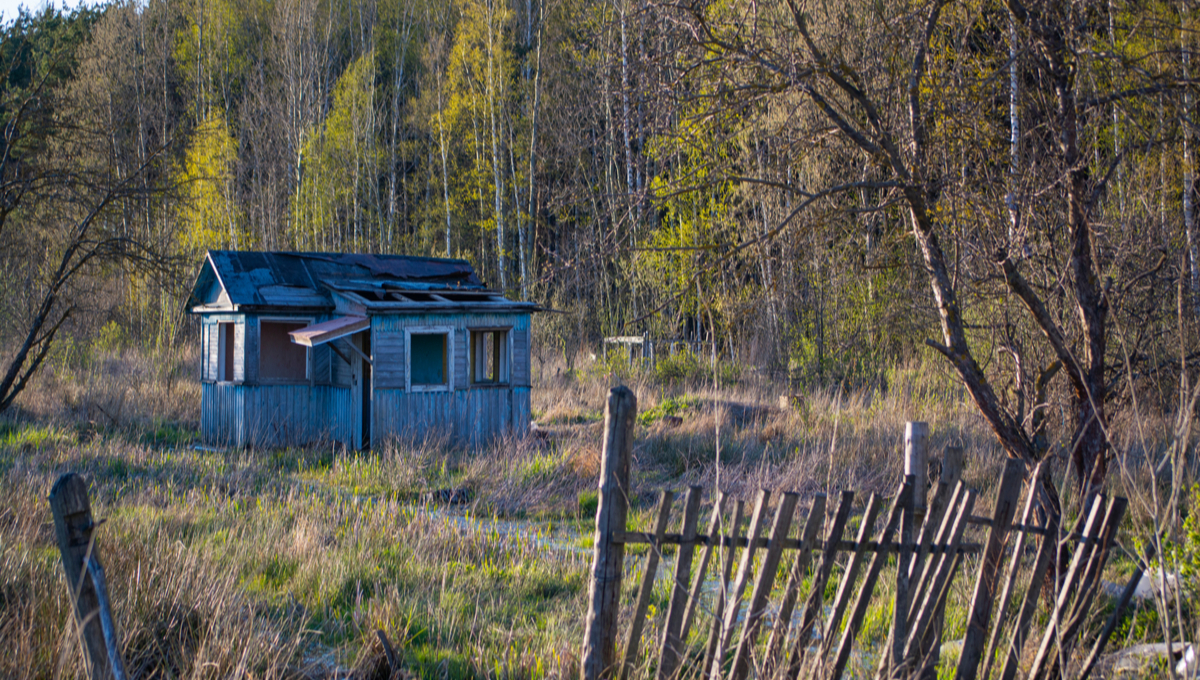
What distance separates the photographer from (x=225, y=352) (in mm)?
15031

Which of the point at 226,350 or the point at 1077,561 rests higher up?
the point at 226,350

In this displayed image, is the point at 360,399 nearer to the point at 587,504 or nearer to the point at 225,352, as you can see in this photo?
the point at 225,352

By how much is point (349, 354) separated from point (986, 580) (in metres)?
11.7

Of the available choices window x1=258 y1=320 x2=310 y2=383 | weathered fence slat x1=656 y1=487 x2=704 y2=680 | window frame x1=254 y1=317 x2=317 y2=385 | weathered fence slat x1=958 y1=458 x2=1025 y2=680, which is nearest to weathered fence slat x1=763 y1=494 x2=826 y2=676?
weathered fence slat x1=656 y1=487 x2=704 y2=680

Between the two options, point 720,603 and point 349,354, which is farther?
point 349,354

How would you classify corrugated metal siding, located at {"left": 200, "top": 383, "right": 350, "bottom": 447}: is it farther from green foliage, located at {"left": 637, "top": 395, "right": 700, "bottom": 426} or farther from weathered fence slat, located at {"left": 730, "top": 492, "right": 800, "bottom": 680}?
weathered fence slat, located at {"left": 730, "top": 492, "right": 800, "bottom": 680}

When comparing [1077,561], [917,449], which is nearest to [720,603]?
[917,449]

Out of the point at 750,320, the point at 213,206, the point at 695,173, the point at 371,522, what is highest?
the point at 213,206

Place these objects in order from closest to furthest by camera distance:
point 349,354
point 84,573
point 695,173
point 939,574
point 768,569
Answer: point 84,573 < point 768,569 < point 939,574 < point 695,173 < point 349,354

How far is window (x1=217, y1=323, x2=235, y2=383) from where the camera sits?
48.4 ft

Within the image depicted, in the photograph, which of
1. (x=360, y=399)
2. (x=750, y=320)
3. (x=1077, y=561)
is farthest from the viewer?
(x=750, y=320)

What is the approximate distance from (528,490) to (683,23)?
600 cm

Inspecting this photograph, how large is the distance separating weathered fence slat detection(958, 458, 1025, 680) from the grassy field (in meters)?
0.59

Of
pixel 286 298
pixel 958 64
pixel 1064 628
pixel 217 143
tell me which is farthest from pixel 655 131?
pixel 217 143
